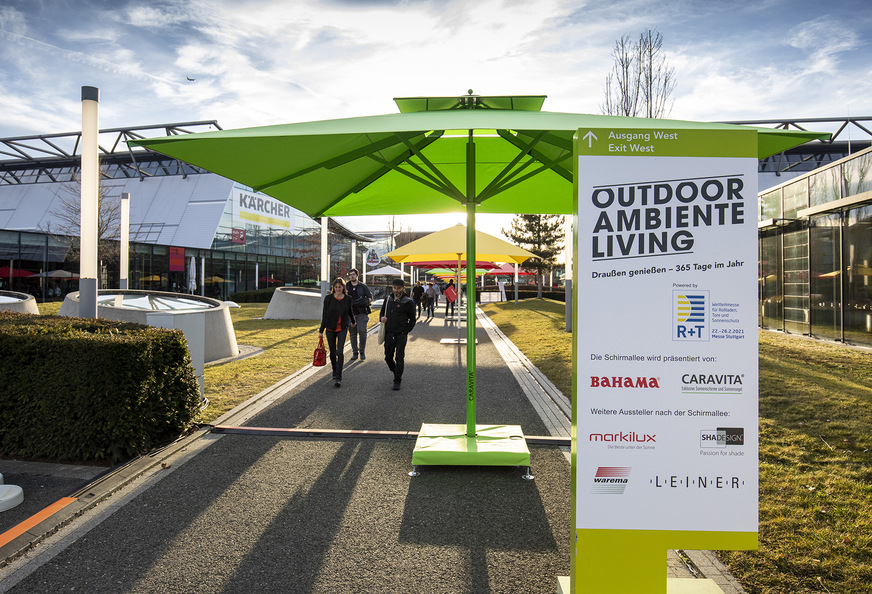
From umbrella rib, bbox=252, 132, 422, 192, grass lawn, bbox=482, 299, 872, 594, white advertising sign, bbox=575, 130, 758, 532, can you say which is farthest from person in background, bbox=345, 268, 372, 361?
white advertising sign, bbox=575, 130, 758, 532

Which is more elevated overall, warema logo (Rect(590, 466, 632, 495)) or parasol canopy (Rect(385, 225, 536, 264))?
parasol canopy (Rect(385, 225, 536, 264))

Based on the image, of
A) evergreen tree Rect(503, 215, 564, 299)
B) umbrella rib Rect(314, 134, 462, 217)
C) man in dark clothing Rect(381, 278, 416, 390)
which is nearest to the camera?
umbrella rib Rect(314, 134, 462, 217)

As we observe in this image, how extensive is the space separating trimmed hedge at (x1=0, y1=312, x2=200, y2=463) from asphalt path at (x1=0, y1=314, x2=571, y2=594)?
596 millimetres

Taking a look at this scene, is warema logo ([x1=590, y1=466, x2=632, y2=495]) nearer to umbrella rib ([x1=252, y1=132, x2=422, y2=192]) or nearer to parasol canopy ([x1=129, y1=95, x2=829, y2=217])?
parasol canopy ([x1=129, y1=95, x2=829, y2=217])

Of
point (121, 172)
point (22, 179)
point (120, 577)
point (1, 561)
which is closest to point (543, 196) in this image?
point (120, 577)

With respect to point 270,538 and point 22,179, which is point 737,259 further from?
point 22,179

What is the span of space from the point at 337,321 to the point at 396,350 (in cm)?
104

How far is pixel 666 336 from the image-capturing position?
2307mm

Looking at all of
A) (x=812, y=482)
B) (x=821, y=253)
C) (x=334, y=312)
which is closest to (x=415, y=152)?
(x=812, y=482)

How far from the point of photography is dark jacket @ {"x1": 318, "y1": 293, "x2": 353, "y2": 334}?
27.2ft

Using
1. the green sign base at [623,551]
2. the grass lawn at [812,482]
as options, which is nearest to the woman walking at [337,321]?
the grass lawn at [812,482]

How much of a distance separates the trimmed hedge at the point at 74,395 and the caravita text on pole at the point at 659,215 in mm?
4114

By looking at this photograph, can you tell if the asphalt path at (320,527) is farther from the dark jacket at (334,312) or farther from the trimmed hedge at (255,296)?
the trimmed hedge at (255,296)

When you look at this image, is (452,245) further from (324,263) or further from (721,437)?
(721,437)
